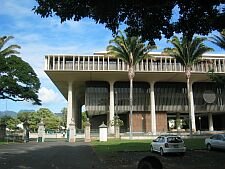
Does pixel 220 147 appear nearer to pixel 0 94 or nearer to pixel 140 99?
pixel 0 94

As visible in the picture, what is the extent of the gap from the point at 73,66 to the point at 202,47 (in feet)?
80.4

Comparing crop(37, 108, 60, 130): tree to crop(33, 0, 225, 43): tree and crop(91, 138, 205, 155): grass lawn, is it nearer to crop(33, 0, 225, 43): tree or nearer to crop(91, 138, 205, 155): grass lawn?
crop(91, 138, 205, 155): grass lawn

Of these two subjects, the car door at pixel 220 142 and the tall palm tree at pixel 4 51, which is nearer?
the car door at pixel 220 142

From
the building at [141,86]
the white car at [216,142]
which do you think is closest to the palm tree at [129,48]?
the building at [141,86]

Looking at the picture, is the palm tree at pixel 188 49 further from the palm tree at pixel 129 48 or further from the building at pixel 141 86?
the building at pixel 141 86

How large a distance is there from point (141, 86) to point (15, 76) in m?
29.9

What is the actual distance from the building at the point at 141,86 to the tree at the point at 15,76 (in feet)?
36.4

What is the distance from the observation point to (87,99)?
65.1m

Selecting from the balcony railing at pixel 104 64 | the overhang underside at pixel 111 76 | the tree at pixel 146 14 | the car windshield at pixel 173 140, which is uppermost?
the balcony railing at pixel 104 64

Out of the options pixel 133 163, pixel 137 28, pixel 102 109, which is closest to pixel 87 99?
pixel 102 109

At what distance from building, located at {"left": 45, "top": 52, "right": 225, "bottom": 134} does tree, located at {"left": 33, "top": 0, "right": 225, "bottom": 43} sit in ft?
148

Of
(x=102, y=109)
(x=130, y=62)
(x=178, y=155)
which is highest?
(x=130, y=62)

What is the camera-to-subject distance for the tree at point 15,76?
42.9 m

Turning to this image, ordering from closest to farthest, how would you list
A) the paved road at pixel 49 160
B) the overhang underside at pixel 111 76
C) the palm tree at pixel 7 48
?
the paved road at pixel 49 160 → the palm tree at pixel 7 48 → the overhang underside at pixel 111 76
